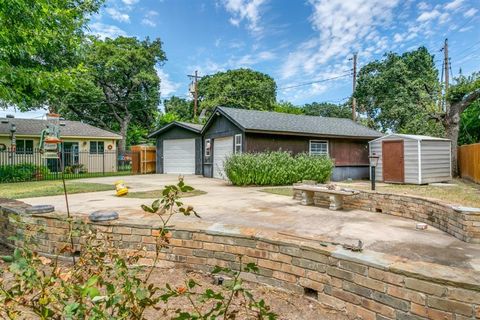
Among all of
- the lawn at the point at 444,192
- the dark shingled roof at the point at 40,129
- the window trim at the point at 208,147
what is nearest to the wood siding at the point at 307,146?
the window trim at the point at 208,147

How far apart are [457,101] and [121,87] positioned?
26.8 m

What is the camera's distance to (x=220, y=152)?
584 inches

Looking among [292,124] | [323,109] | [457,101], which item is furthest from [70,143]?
[323,109]

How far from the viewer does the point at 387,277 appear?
87.1 inches

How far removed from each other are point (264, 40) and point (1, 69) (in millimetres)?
19908

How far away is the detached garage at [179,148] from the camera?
16.7 metres

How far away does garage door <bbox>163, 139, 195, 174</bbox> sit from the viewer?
671 inches

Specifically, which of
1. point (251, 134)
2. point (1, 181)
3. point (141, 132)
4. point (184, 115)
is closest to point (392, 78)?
point (251, 134)

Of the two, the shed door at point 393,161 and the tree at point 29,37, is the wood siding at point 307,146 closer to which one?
the shed door at point 393,161

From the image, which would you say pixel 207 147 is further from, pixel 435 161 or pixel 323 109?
pixel 323 109

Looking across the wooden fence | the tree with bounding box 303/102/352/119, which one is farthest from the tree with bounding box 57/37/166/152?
the tree with bounding box 303/102/352/119

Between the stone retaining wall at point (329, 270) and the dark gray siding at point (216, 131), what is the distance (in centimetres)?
978

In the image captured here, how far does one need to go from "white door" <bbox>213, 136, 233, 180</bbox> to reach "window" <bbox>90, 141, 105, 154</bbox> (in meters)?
10.5

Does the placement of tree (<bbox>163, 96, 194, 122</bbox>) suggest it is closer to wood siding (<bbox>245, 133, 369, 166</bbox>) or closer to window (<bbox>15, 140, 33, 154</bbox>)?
window (<bbox>15, 140, 33, 154</bbox>)
